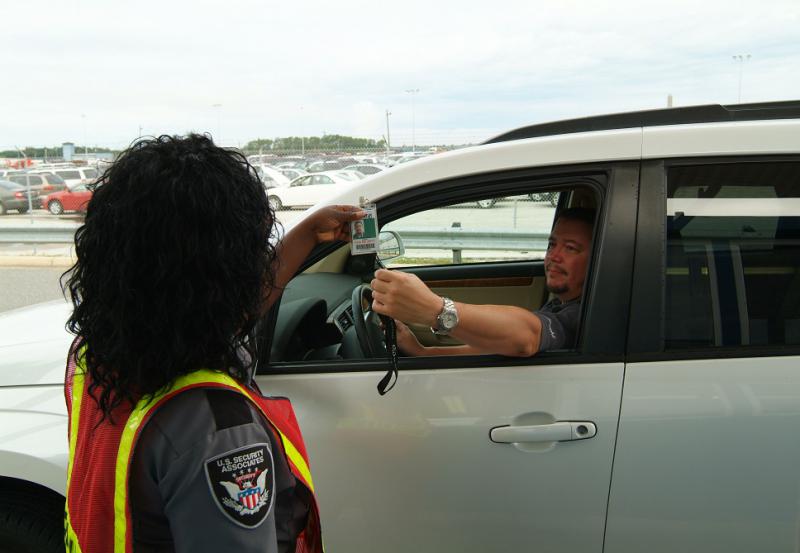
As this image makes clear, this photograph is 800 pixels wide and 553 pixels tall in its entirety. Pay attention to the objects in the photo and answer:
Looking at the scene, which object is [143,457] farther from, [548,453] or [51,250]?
[51,250]

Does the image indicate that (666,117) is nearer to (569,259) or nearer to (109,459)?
(569,259)

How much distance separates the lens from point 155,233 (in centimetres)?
97

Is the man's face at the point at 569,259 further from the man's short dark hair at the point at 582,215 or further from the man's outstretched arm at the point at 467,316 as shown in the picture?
the man's outstretched arm at the point at 467,316

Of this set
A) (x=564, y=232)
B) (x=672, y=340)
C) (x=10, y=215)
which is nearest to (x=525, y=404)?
(x=672, y=340)

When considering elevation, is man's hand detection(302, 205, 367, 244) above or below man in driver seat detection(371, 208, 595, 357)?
above

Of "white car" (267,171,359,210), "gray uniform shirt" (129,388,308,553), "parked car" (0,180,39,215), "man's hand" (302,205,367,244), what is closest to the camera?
"gray uniform shirt" (129,388,308,553)

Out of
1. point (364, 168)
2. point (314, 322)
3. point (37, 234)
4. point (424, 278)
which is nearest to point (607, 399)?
point (314, 322)

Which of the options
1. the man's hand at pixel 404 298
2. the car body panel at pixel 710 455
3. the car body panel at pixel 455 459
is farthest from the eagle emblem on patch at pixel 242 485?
the car body panel at pixel 710 455

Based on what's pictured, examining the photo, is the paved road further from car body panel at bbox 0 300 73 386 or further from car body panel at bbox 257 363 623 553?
car body panel at bbox 257 363 623 553

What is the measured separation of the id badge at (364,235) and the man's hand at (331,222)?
5 cm

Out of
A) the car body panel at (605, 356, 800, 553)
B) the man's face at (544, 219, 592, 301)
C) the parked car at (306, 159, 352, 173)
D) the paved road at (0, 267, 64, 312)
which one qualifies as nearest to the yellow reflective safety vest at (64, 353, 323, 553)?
the car body panel at (605, 356, 800, 553)

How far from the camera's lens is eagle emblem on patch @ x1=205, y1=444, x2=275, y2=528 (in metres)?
0.93

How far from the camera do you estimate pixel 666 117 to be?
207 cm

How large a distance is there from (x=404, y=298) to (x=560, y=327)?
52cm
